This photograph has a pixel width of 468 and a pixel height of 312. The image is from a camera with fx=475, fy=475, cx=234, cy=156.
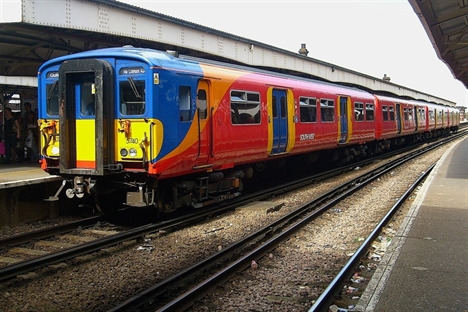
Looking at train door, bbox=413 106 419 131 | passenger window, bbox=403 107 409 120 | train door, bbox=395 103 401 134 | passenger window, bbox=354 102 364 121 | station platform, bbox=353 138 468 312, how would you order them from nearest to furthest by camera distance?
station platform, bbox=353 138 468 312 < passenger window, bbox=354 102 364 121 < train door, bbox=395 103 401 134 < passenger window, bbox=403 107 409 120 < train door, bbox=413 106 419 131

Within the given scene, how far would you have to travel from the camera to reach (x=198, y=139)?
28.2 ft

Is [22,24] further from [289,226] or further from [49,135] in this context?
[289,226]

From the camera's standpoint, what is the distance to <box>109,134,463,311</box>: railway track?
4.88 m

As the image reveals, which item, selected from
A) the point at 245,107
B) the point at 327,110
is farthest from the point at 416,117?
the point at 245,107

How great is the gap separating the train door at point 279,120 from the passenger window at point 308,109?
3.47ft

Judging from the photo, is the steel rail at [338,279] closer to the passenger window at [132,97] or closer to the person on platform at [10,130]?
the passenger window at [132,97]

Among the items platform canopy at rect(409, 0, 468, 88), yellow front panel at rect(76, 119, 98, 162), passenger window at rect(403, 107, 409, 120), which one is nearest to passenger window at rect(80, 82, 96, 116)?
yellow front panel at rect(76, 119, 98, 162)

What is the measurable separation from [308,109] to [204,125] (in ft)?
17.3

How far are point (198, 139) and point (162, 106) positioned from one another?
3.90 feet

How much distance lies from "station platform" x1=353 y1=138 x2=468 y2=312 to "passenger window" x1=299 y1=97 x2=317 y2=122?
4355 mm

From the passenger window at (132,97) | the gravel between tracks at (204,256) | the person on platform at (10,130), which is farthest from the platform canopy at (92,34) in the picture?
the gravel between tracks at (204,256)

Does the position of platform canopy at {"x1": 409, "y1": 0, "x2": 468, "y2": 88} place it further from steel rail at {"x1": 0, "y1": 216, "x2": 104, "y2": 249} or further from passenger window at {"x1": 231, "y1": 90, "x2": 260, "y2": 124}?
steel rail at {"x1": 0, "y1": 216, "x2": 104, "y2": 249}

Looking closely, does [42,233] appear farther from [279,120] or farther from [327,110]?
[327,110]

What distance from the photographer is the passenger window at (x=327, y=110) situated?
1433 centimetres
